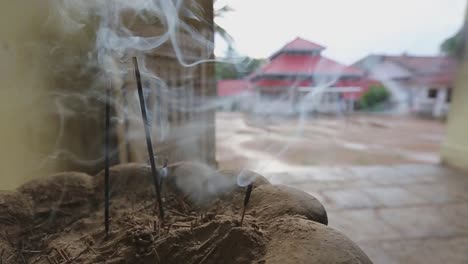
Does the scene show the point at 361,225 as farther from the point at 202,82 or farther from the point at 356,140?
the point at 356,140

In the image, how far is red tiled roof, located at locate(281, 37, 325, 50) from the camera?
1.81 meters

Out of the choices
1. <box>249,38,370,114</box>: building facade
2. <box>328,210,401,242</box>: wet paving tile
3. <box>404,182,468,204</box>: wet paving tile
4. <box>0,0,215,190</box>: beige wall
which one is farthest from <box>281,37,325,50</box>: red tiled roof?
<box>404,182,468,204</box>: wet paving tile

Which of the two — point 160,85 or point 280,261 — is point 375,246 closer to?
point 280,261

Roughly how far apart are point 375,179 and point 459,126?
136cm

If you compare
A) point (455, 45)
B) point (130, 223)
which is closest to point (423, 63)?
point (455, 45)

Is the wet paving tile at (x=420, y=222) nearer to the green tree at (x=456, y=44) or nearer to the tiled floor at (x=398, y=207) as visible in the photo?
the tiled floor at (x=398, y=207)

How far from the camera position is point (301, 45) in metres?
1.89

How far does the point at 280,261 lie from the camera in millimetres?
605

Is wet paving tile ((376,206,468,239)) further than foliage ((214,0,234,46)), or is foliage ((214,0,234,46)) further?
wet paving tile ((376,206,468,239))

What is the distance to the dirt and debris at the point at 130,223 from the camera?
0.68 metres

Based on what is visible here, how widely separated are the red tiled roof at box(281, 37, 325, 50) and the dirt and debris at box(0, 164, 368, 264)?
3.59 ft

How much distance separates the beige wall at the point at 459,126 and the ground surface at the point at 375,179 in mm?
188

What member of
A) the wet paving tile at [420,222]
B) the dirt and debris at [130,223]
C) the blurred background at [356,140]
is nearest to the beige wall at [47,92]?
the blurred background at [356,140]

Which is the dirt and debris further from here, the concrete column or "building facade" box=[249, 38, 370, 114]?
the concrete column
